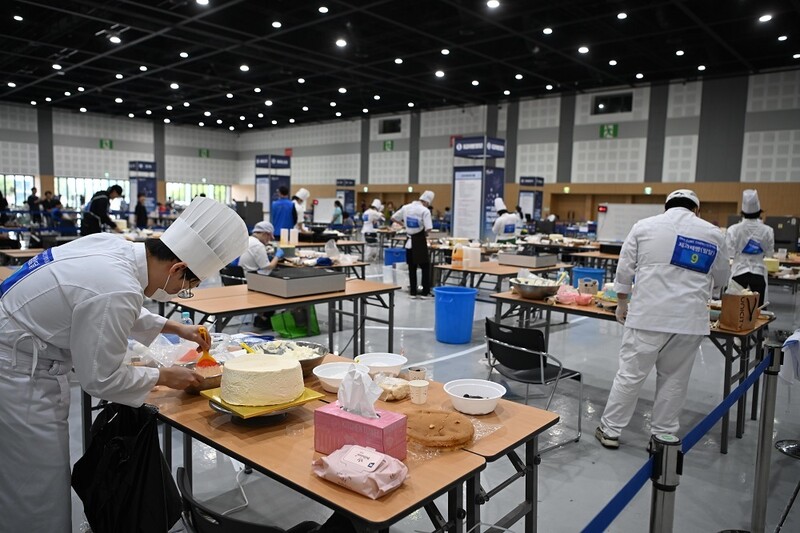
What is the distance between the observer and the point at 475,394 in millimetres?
2158

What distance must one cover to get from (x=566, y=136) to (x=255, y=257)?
52.2ft

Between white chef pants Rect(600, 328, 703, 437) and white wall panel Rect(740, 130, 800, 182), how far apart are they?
15.4 meters

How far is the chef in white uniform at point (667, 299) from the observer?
331cm

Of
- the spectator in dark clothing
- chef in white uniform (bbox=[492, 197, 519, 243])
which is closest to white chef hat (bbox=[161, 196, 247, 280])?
the spectator in dark clothing

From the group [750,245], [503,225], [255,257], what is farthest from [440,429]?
[503,225]

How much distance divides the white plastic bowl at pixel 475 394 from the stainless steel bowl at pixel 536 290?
2515 millimetres

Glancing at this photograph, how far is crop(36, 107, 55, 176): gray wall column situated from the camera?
23.9m

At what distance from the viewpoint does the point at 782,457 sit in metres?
Result: 3.58

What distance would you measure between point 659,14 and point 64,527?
40.9 feet

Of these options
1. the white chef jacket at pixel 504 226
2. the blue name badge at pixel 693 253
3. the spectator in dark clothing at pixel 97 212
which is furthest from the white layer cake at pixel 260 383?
the white chef jacket at pixel 504 226

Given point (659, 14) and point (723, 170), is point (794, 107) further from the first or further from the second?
point (659, 14)

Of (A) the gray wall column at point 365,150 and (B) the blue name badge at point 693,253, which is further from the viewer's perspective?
(A) the gray wall column at point 365,150

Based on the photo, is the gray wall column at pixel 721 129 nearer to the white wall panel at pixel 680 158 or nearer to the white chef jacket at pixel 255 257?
the white wall panel at pixel 680 158

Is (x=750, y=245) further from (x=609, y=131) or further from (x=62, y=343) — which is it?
(x=609, y=131)
